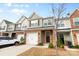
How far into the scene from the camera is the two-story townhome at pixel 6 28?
552cm

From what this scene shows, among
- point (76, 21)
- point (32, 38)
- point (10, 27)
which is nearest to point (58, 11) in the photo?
point (76, 21)

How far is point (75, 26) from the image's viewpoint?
5629 millimetres

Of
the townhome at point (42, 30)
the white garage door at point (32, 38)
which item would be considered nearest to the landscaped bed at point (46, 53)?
the townhome at point (42, 30)

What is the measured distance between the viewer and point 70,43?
5219 mm

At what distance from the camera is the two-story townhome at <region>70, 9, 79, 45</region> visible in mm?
5291

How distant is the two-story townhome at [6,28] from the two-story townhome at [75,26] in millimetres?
3294

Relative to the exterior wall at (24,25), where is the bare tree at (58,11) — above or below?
above

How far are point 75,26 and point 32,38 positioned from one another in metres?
2.48

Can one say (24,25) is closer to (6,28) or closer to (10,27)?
(10,27)

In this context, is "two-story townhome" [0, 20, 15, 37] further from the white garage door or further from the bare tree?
the bare tree

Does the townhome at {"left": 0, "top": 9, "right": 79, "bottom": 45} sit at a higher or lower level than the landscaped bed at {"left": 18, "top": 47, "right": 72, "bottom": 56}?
higher

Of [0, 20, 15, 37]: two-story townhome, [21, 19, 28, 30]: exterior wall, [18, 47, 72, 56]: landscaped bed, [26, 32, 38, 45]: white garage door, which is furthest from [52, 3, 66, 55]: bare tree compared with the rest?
[0, 20, 15, 37]: two-story townhome

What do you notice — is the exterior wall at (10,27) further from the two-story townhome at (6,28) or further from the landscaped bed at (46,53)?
the landscaped bed at (46,53)

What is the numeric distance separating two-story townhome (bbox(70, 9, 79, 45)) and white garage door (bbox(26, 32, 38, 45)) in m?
2.01
